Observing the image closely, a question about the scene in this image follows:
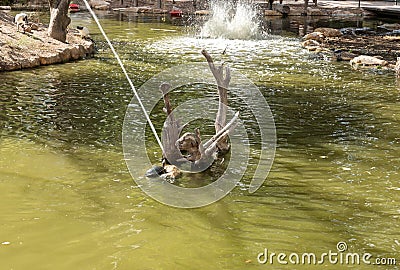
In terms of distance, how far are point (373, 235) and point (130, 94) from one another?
21.1 ft

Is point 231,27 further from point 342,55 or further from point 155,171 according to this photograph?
point 155,171

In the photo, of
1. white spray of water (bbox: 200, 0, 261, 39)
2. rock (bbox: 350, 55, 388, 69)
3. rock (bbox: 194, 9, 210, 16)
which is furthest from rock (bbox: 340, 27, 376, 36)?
rock (bbox: 194, 9, 210, 16)

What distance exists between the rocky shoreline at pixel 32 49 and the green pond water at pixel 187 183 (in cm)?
80

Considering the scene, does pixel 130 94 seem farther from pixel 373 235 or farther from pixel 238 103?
pixel 373 235

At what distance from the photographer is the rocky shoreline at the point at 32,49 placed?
12834 millimetres

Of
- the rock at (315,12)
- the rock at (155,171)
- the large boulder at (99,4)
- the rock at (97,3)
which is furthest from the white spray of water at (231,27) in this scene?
the rock at (155,171)

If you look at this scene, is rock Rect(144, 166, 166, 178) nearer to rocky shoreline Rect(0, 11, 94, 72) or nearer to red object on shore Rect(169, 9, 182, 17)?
rocky shoreline Rect(0, 11, 94, 72)

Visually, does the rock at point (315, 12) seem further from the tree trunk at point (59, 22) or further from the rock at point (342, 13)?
the tree trunk at point (59, 22)

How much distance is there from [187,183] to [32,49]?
8.62m

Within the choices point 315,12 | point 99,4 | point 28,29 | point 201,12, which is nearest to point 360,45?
point 28,29

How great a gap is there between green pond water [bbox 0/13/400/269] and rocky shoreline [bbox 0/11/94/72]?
797 mm

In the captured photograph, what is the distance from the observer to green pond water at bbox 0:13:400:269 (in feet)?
16.0

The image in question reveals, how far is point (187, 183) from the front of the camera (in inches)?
253

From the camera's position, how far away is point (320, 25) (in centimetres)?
2588
